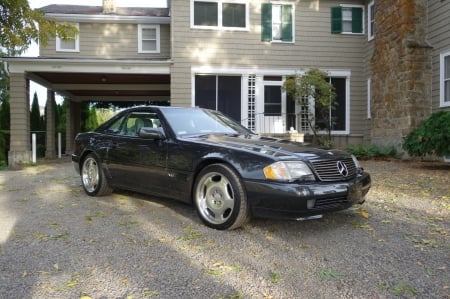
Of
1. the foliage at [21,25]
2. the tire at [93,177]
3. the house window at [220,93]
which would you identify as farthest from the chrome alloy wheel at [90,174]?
the house window at [220,93]

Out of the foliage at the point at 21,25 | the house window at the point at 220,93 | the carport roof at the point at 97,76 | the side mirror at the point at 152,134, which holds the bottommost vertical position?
the side mirror at the point at 152,134

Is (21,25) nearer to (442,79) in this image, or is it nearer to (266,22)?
(266,22)

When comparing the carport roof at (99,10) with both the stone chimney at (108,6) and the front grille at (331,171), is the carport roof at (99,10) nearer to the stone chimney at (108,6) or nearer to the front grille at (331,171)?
the stone chimney at (108,6)

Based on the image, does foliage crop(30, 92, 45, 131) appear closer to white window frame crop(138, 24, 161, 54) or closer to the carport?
the carport

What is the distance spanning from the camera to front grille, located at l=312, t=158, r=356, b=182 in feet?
13.8

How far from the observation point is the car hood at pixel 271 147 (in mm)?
4277

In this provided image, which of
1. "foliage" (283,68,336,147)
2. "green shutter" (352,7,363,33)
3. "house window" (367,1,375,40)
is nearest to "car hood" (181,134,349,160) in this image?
"foliage" (283,68,336,147)

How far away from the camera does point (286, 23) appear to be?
50.6 ft

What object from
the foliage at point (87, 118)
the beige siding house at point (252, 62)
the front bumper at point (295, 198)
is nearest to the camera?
the front bumper at point (295, 198)

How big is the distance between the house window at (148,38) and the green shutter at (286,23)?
17.5ft

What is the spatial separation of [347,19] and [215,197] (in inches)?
532

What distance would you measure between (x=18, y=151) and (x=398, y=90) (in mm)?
12634

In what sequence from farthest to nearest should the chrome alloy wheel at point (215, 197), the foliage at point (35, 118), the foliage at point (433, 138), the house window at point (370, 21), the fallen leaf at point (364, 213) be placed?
the foliage at point (35, 118), the house window at point (370, 21), the foliage at point (433, 138), the fallen leaf at point (364, 213), the chrome alloy wheel at point (215, 197)

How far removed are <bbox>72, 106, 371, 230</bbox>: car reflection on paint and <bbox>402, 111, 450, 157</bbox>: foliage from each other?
513 centimetres
